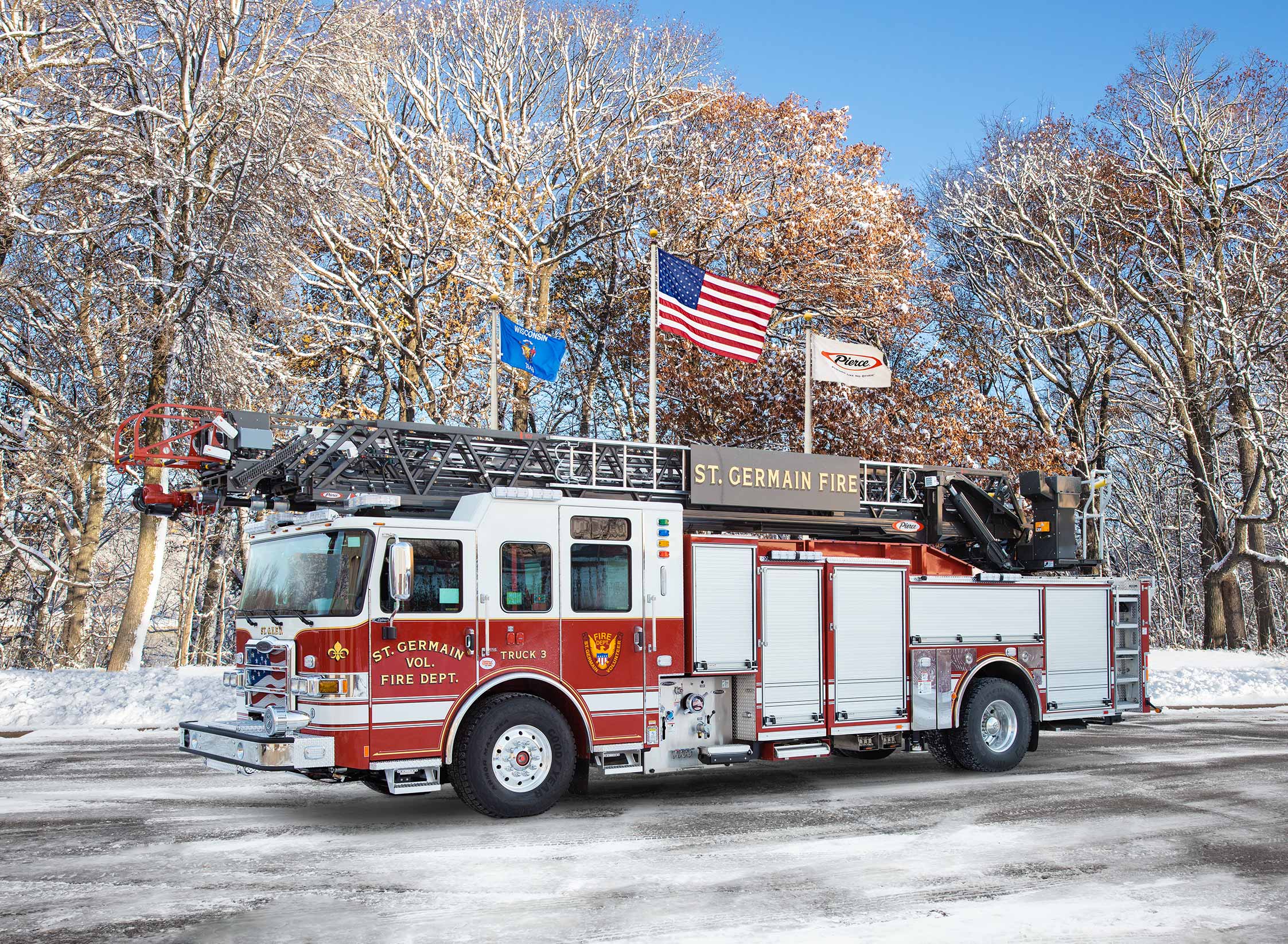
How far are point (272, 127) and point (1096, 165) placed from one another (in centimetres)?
2280

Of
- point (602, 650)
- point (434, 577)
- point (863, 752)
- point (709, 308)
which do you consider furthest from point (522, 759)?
point (709, 308)

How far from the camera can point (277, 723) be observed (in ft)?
29.3

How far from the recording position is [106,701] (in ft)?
56.1

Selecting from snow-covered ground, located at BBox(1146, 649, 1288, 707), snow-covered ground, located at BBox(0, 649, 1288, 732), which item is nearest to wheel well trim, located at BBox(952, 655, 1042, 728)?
snow-covered ground, located at BBox(1146, 649, 1288, 707)

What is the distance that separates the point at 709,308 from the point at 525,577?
28.5 feet

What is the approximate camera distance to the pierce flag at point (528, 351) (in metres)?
18.1

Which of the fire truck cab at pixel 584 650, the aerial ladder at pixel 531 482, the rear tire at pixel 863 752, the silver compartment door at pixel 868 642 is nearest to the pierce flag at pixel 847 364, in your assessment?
the aerial ladder at pixel 531 482

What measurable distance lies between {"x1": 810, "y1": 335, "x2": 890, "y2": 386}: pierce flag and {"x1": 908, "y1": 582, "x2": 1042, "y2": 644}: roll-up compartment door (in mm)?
5435

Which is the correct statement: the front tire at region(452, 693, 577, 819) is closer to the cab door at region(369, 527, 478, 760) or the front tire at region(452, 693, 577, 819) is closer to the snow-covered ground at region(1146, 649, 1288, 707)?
the cab door at region(369, 527, 478, 760)

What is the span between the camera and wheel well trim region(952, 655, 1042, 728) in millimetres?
12352

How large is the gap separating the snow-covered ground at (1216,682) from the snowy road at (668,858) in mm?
9689

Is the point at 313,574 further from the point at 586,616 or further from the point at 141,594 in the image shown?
the point at 141,594

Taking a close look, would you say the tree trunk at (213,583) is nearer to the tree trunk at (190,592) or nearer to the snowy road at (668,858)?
the tree trunk at (190,592)

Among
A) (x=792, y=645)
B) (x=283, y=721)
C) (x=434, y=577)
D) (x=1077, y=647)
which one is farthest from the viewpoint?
(x=1077, y=647)
